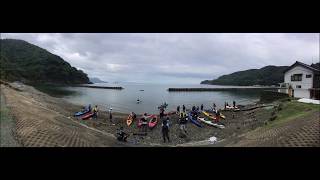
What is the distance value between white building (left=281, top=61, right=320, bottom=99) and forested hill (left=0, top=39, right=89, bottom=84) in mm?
114180

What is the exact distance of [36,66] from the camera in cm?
14388

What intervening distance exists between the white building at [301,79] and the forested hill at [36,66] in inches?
4495

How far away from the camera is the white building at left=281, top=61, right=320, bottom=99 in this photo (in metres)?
36.8

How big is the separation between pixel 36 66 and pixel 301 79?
137262 millimetres

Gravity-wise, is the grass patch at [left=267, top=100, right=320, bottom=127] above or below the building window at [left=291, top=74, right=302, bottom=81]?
below

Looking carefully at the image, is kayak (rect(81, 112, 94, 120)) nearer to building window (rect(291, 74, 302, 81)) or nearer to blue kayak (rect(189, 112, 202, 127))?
blue kayak (rect(189, 112, 202, 127))

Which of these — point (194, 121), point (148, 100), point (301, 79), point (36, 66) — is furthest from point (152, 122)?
point (36, 66)

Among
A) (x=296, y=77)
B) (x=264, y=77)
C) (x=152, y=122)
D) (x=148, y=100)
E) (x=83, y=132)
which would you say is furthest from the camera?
(x=264, y=77)

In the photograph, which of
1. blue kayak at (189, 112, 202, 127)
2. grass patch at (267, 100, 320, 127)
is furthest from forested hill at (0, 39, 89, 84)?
grass patch at (267, 100, 320, 127)

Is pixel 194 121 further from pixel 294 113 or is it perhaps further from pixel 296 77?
pixel 296 77

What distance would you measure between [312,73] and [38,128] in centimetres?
3640
